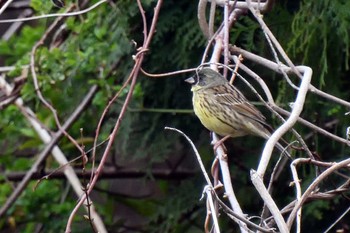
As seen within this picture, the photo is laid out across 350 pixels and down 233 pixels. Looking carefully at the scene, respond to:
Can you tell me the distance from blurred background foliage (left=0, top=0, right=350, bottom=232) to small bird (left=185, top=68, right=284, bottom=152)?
5.8 inches

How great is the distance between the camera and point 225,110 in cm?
452

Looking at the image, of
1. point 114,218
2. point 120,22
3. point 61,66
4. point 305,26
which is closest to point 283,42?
point 305,26

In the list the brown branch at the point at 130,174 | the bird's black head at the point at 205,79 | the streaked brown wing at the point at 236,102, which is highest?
the bird's black head at the point at 205,79

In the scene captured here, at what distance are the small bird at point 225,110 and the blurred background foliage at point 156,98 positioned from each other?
0.15m

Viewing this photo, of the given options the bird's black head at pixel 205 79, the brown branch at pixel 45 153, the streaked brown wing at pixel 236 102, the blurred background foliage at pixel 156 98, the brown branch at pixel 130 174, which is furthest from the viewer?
the brown branch at pixel 130 174

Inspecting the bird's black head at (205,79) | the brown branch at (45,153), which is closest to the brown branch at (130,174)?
the brown branch at (45,153)

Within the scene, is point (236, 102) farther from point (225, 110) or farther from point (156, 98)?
point (156, 98)

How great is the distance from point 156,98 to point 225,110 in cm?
69

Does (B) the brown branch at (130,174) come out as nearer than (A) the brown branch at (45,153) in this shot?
No

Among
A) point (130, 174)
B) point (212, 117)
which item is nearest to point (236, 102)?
point (212, 117)

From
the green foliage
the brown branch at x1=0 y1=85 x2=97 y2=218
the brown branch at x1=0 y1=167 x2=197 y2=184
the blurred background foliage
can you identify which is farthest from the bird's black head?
the brown branch at x1=0 y1=167 x2=197 y2=184

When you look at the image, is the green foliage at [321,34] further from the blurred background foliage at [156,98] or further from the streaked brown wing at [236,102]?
the streaked brown wing at [236,102]

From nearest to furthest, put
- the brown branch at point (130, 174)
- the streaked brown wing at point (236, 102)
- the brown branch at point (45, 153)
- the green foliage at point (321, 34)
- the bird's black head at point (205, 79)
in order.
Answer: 1. the bird's black head at point (205, 79)
2. the green foliage at point (321, 34)
3. the streaked brown wing at point (236, 102)
4. the brown branch at point (45, 153)
5. the brown branch at point (130, 174)

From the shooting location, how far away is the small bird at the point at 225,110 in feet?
13.9
